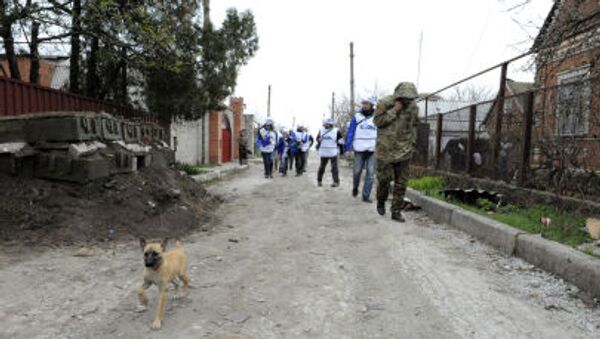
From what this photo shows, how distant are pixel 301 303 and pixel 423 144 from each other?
924 cm

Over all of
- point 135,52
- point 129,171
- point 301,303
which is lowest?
point 301,303

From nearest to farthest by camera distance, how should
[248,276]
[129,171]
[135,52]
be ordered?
[248,276] < [129,171] < [135,52]

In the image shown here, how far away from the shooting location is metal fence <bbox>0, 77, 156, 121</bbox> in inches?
253

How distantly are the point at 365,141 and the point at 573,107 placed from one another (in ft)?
11.1

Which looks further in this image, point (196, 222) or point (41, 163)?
point (196, 222)

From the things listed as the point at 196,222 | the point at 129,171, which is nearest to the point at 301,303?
the point at 196,222

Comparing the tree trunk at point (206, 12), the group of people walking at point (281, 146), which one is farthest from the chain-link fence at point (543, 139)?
the group of people walking at point (281, 146)

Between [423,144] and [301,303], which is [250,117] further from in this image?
[301,303]

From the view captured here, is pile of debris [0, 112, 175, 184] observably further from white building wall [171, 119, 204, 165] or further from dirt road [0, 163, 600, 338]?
white building wall [171, 119, 204, 165]

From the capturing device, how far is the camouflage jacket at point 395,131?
6395mm

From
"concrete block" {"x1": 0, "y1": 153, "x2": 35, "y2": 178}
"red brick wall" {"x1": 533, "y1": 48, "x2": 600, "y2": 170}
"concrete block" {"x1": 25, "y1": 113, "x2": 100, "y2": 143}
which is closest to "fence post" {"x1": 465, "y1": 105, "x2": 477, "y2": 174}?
"red brick wall" {"x1": 533, "y1": 48, "x2": 600, "y2": 170}

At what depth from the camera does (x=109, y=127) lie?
6383 mm

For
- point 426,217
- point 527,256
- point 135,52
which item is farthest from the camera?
point 135,52

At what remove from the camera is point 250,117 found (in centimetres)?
4400
